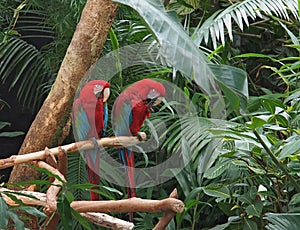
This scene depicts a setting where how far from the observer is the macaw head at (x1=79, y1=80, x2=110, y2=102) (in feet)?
3.79

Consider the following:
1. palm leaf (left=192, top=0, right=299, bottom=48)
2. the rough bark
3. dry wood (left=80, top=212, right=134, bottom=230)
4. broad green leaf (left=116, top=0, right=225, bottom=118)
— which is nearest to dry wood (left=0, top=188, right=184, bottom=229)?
dry wood (left=80, top=212, right=134, bottom=230)

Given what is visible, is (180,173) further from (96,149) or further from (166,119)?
(96,149)

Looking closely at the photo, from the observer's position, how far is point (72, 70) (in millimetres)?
1517

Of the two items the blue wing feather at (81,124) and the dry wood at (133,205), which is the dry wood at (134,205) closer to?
the dry wood at (133,205)

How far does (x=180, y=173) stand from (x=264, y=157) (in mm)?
359

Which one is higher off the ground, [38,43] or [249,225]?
[38,43]

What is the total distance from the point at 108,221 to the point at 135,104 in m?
0.25

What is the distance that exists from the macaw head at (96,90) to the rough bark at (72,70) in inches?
13.9

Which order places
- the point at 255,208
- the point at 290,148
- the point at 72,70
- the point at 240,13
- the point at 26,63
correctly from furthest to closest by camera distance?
1. the point at 26,63
2. the point at 240,13
3. the point at 72,70
4. the point at 255,208
5. the point at 290,148

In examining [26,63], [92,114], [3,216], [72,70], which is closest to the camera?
[3,216]

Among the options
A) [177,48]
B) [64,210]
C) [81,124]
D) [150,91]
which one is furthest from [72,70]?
[177,48]

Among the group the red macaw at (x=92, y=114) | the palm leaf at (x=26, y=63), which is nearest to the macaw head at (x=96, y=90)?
the red macaw at (x=92, y=114)

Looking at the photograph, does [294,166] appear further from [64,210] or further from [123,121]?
[64,210]

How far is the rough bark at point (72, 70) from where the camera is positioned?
4.93 ft
